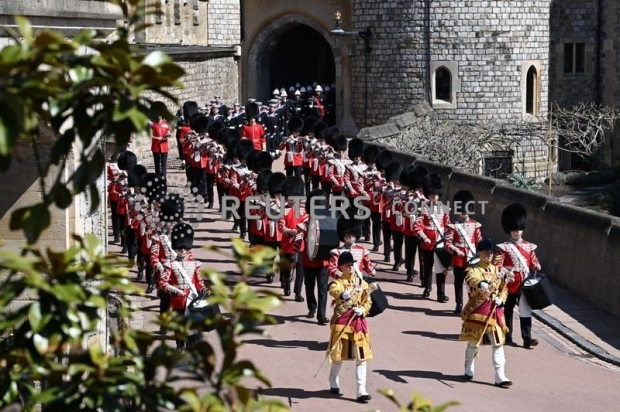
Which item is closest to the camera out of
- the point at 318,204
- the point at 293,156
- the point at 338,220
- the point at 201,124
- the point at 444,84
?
the point at 338,220

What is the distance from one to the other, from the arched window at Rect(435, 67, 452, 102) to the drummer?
18533 millimetres

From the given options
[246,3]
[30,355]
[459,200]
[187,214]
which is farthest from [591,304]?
[246,3]

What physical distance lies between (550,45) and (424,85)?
565 centimetres

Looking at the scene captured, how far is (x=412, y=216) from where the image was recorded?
14938mm

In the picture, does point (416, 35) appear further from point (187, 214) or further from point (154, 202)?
point (154, 202)

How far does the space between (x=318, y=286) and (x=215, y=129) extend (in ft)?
27.1

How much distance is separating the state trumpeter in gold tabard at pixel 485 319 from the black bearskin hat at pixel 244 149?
7.33m

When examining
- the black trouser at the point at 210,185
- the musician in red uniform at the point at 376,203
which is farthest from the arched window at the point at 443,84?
the musician in red uniform at the point at 376,203

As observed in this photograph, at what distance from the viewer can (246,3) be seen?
3328 cm

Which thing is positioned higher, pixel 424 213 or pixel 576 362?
pixel 424 213

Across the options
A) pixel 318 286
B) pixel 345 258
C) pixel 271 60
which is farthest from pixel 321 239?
pixel 271 60

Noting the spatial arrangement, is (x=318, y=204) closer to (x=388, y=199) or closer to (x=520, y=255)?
(x=388, y=199)

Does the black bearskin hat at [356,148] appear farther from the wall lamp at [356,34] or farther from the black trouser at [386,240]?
the wall lamp at [356,34]

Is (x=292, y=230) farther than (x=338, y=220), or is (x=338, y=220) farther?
(x=292, y=230)
